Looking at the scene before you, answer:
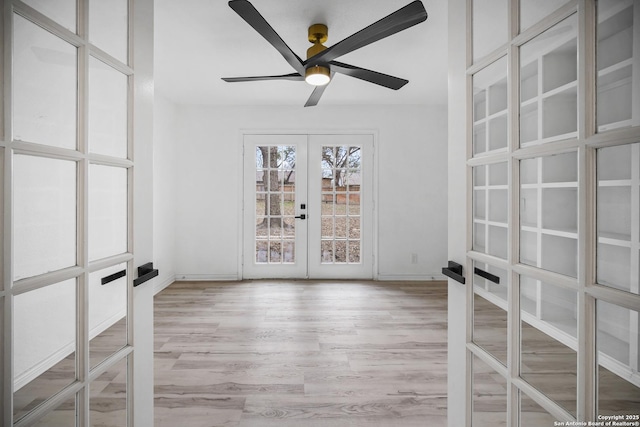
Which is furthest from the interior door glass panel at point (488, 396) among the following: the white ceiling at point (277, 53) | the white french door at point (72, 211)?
the white ceiling at point (277, 53)

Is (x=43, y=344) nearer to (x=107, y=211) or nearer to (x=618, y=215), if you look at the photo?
(x=107, y=211)

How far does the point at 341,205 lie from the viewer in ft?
15.2

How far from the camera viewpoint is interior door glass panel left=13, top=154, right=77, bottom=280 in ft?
2.48

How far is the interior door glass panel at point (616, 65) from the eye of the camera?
609 millimetres

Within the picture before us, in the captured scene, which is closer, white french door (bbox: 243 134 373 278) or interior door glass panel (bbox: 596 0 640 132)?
interior door glass panel (bbox: 596 0 640 132)

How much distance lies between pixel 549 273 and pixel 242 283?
159 inches

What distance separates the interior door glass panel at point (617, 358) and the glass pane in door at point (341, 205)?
3.96 meters

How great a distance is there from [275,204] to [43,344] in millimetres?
3794

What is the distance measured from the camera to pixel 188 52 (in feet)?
9.59

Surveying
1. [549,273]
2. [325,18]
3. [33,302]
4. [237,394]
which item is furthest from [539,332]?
[325,18]

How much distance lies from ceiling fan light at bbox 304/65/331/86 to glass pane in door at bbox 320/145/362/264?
2.16m

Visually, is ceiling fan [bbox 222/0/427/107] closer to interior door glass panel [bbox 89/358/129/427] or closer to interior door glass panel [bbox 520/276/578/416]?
interior door glass panel [bbox 520/276/578/416]

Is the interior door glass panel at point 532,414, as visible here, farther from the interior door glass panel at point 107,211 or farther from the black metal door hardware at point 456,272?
the interior door glass panel at point 107,211

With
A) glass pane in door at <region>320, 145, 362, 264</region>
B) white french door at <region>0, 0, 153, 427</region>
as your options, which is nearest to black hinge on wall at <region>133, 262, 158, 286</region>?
Answer: white french door at <region>0, 0, 153, 427</region>
